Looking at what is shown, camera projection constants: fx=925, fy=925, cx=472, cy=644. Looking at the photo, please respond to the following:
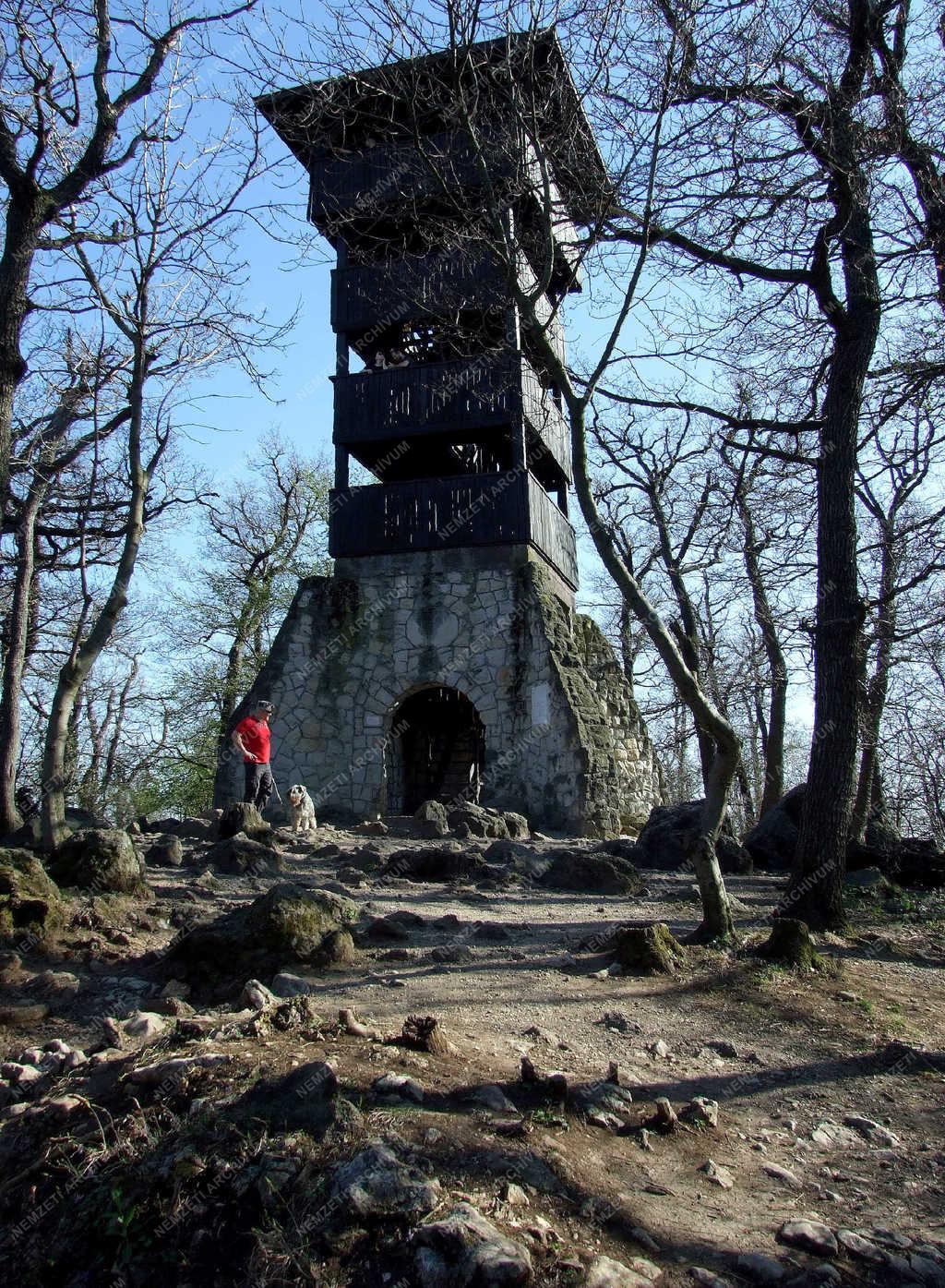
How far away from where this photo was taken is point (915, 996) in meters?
5.04

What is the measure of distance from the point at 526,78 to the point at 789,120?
1873mm

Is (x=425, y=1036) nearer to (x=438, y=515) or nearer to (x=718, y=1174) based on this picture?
(x=718, y=1174)

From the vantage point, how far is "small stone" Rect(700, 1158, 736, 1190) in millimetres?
2807

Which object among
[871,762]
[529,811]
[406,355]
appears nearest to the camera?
[871,762]

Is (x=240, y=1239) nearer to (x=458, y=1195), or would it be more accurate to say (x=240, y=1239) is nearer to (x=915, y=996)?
(x=458, y=1195)

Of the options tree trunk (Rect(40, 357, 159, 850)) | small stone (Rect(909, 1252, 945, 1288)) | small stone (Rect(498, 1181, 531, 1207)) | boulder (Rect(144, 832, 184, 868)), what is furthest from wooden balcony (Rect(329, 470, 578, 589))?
small stone (Rect(909, 1252, 945, 1288))

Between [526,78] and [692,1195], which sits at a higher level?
[526,78]

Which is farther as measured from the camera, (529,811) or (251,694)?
(251,694)

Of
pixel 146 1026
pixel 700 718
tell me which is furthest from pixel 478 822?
pixel 146 1026

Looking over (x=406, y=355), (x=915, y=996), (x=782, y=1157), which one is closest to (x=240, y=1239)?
(x=782, y=1157)

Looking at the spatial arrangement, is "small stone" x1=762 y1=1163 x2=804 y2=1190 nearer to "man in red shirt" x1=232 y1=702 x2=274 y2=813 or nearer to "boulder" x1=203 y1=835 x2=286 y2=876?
"boulder" x1=203 y1=835 x2=286 y2=876

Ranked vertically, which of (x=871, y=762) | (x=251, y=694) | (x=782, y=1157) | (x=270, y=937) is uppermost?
(x=251, y=694)

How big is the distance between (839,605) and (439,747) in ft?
36.3

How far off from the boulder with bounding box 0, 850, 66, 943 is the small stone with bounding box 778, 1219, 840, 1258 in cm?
388
